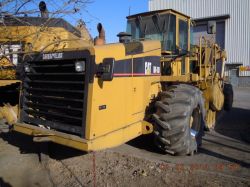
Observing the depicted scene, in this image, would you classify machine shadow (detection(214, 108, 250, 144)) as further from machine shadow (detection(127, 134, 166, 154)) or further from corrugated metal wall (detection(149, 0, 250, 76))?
corrugated metal wall (detection(149, 0, 250, 76))

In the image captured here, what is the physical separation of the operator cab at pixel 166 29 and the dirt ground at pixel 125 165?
7.54 feet

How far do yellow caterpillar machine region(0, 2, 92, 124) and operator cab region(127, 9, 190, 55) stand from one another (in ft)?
4.21

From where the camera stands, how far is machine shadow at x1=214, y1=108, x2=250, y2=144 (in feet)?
29.1

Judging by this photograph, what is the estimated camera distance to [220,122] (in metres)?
10.9

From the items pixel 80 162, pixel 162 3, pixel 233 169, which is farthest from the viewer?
pixel 162 3

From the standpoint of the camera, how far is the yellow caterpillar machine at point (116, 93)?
197 inches

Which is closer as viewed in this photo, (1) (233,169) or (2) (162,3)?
(1) (233,169)

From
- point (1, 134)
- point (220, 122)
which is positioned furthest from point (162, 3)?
point (1, 134)

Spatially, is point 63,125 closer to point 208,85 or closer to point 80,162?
point 80,162

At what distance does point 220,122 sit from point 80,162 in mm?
6088

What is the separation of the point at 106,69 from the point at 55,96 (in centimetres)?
125

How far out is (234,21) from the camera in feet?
111

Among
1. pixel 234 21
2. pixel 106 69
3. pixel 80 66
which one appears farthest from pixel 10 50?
pixel 234 21

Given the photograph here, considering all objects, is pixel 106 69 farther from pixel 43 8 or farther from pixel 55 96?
pixel 43 8
